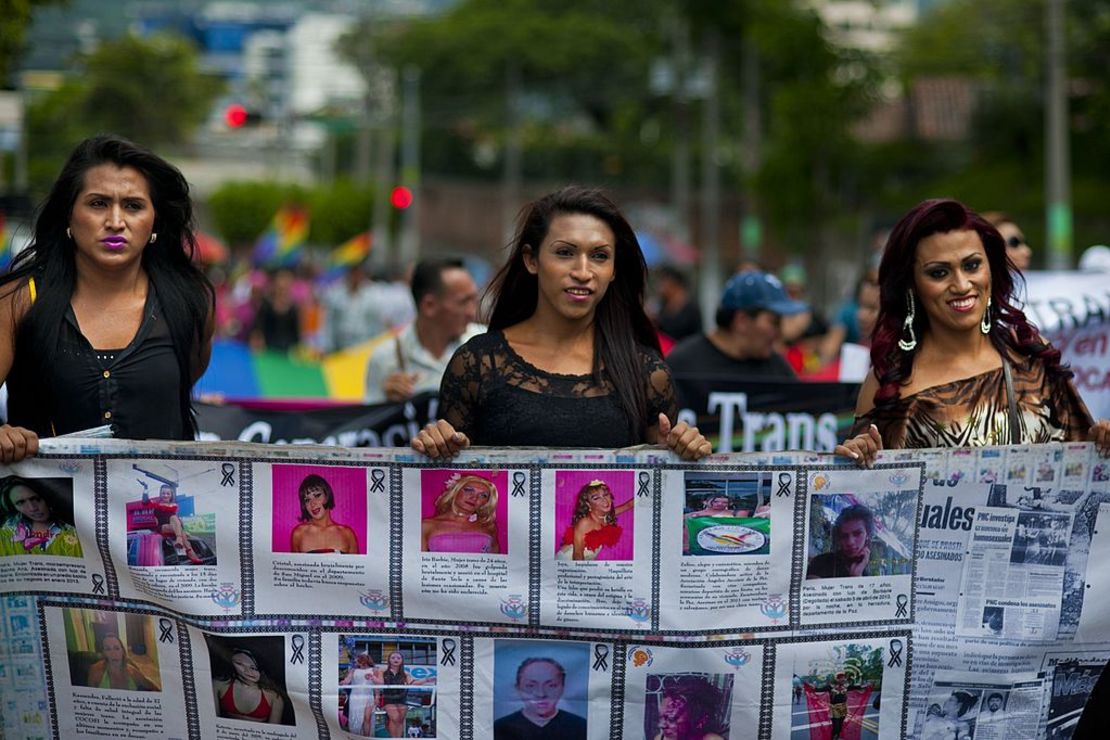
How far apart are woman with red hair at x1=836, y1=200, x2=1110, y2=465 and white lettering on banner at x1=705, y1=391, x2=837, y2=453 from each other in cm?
262

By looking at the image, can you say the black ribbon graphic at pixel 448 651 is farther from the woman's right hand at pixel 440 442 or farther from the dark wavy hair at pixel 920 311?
the dark wavy hair at pixel 920 311

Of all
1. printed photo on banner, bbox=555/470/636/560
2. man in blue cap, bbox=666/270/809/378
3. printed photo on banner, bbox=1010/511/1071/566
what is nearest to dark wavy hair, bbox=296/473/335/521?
printed photo on banner, bbox=555/470/636/560

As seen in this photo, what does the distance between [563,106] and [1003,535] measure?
6845 centimetres

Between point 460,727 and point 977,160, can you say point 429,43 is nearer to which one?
point 977,160

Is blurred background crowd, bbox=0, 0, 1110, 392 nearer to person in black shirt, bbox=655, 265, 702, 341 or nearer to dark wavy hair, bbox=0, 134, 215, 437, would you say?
person in black shirt, bbox=655, 265, 702, 341

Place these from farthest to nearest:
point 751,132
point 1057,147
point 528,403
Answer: point 751,132 → point 1057,147 → point 528,403

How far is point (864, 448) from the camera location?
3934 millimetres

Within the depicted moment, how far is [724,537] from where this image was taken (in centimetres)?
393

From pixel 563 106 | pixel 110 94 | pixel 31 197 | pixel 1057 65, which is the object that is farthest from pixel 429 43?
pixel 31 197

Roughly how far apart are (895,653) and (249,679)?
Result: 5.12ft

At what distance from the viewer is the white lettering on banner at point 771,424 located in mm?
7012

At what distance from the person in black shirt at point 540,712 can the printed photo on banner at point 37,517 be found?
1.12 meters

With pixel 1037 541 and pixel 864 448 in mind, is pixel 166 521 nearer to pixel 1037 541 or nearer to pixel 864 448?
pixel 864 448

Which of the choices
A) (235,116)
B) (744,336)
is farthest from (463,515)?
(235,116)
